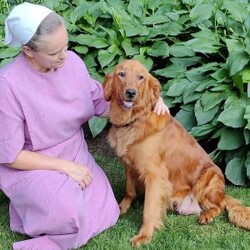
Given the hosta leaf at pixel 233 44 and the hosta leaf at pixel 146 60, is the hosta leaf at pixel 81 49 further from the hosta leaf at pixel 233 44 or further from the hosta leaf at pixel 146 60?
the hosta leaf at pixel 233 44

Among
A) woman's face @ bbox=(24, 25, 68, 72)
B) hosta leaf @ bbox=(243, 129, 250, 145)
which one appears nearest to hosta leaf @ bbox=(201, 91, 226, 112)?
hosta leaf @ bbox=(243, 129, 250, 145)

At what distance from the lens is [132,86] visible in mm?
4270

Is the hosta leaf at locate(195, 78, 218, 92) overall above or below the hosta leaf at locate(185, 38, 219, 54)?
below

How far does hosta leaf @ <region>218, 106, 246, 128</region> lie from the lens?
5039 mm

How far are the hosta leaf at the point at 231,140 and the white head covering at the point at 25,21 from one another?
2.07 metres

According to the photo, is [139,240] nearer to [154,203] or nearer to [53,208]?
[154,203]

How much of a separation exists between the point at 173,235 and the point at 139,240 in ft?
0.87

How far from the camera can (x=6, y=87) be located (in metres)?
4.00

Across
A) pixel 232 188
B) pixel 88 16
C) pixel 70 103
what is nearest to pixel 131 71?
pixel 70 103

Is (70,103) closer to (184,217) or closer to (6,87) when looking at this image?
(6,87)

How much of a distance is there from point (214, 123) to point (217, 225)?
1.07 metres

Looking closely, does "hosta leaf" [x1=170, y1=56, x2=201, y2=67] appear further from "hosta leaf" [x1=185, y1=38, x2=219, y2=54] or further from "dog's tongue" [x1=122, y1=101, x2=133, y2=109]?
"dog's tongue" [x1=122, y1=101, x2=133, y2=109]

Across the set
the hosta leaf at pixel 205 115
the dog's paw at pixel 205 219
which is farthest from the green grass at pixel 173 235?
the hosta leaf at pixel 205 115

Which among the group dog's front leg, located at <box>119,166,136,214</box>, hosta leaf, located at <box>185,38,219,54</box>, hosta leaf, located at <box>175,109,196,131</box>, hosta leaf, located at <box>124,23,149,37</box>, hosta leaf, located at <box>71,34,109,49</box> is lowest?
dog's front leg, located at <box>119,166,136,214</box>
